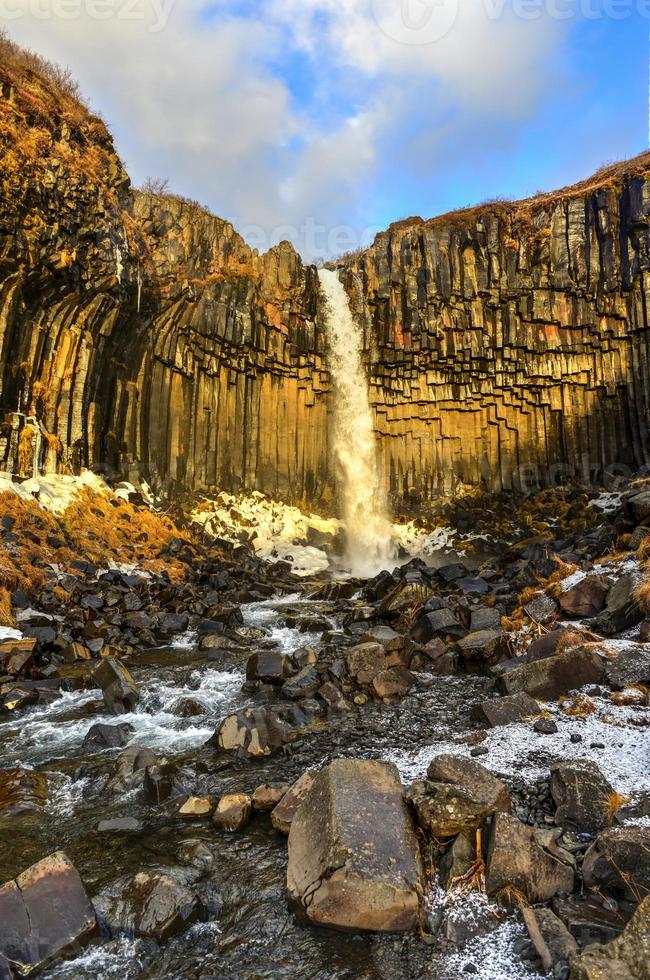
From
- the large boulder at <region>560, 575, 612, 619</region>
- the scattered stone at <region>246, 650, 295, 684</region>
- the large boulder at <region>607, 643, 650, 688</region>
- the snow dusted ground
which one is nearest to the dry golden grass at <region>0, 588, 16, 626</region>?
the scattered stone at <region>246, 650, 295, 684</region>

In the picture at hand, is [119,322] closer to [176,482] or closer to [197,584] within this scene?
[176,482]

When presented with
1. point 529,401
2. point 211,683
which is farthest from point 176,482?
point 529,401

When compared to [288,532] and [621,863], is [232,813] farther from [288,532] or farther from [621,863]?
[288,532]

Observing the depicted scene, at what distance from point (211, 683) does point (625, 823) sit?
21.0ft

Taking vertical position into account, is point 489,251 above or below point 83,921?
above

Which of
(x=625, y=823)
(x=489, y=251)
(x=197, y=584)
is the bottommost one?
(x=625, y=823)

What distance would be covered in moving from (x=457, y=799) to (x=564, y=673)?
2802 millimetres

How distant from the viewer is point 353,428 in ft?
89.1

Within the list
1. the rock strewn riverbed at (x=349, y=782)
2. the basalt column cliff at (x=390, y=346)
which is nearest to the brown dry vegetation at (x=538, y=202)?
the basalt column cliff at (x=390, y=346)

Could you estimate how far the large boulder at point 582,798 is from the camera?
157 inches

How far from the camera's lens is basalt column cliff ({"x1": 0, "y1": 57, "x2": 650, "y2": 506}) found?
2100 centimetres

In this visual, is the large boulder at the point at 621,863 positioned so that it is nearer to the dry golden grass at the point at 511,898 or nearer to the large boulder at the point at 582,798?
the dry golden grass at the point at 511,898

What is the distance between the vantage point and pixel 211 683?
8.91m

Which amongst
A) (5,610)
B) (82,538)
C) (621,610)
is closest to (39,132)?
(82,538)
